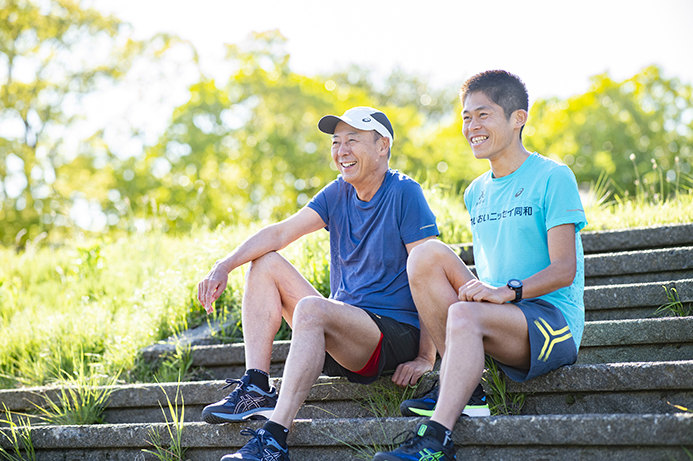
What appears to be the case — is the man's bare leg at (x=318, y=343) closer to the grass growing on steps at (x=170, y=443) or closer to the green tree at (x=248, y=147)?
the grass growing on steps at (x=170, y=443)

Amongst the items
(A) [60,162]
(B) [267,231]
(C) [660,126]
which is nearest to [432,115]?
(C) [660,126]

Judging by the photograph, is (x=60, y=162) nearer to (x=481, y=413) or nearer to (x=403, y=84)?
(x=481, y=413)

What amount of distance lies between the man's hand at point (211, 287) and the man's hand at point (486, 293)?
126cm

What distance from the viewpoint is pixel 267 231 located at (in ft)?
9.98

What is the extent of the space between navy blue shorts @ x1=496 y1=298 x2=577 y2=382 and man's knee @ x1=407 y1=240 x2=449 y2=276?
1.20 feet

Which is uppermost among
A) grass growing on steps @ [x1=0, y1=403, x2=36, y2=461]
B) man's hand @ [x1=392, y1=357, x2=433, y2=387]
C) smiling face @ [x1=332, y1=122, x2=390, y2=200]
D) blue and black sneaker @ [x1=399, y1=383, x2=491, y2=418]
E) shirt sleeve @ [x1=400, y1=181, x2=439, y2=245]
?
smiling face @ [x1=332, y1=122, x2=390, y2=200]

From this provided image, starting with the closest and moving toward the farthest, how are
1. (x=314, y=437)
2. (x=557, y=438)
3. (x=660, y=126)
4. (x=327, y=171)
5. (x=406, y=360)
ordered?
(x=557, y=438) → (x=314, y=437) → (x=406, y=360) → (x=327, y=171) → (x=660, y=126)

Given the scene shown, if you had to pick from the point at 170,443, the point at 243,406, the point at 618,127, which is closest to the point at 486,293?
the point at 243,406

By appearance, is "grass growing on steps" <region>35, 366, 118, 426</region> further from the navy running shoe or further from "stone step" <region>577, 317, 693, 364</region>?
"stone step" <region>577, 317, 693, 364</region>

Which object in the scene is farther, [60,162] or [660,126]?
[660,126]

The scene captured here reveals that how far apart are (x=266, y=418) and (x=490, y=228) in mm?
1307

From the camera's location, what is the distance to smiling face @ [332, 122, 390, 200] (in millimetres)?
2965

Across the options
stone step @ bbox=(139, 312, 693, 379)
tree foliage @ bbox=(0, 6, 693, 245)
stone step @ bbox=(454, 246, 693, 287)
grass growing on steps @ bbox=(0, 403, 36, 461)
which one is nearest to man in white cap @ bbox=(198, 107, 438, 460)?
stone step @ bbox=(139, 312, 693, 379)

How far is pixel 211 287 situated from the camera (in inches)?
113
